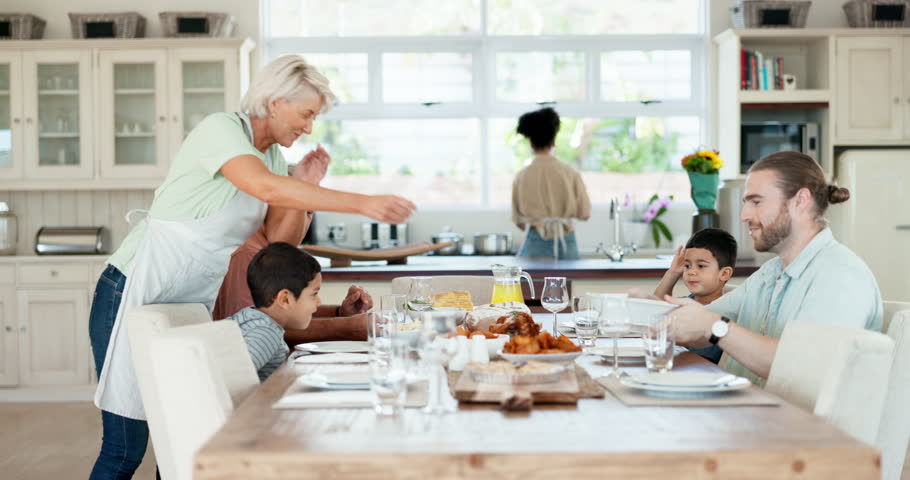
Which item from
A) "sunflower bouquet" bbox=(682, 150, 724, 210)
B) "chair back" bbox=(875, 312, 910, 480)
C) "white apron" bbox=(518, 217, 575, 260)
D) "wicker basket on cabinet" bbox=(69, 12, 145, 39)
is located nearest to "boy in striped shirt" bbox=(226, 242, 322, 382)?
"chair back" bbox=(875, 312, 910, 480)

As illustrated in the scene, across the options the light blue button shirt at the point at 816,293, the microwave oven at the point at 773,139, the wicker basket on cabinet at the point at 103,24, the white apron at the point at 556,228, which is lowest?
the light blue button shirt at the point at 816,293

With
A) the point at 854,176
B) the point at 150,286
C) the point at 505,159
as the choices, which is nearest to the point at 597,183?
the point at 505,159

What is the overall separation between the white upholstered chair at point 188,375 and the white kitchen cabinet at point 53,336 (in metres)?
3.56

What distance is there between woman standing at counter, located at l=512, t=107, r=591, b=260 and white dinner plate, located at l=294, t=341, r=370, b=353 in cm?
274

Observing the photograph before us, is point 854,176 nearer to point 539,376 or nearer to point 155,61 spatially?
point 155,61

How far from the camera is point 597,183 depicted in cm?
635

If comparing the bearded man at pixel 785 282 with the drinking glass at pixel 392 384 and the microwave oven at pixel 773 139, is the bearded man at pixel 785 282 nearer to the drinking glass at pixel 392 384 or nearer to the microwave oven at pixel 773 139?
the drinking glass at pixel 392 384

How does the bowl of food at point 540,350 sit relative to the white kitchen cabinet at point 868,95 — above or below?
below

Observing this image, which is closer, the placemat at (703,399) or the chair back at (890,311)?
the placemat at (703,399)

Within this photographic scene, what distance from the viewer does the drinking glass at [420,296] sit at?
8.32 ft

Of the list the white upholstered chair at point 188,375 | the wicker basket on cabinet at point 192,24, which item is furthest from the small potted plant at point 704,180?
the white upholstered chair at point 188,375

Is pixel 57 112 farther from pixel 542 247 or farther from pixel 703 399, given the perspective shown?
pixel 703 399

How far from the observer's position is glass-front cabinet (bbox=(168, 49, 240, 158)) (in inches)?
215

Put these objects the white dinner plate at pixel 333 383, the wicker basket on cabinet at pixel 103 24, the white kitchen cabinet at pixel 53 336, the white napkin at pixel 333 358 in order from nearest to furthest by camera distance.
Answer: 1. the white dinner plate at pixel 333 383
2. the white napkin at pixel 333 358
3. the white kitchen cabinet at pixel 53 336
4. the wicker basket on cabinet at pixel 103 24
